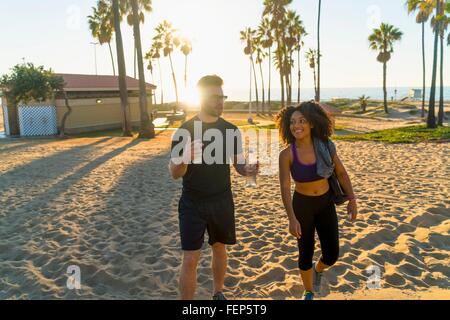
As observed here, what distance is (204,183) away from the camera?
3.35 m

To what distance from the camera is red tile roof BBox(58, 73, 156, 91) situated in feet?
92.5

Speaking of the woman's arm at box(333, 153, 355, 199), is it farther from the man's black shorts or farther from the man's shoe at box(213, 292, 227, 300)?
the man's shoe at box(213, 292, 227, 300)

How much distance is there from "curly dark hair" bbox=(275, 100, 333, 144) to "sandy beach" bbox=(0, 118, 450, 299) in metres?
1.60

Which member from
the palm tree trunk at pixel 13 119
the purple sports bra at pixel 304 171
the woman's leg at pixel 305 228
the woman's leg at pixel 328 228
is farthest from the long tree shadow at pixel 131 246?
the palm tree trunk at pixel 13 119

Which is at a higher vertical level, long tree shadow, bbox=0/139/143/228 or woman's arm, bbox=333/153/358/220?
woman's arm, bbox=333/153/358/220

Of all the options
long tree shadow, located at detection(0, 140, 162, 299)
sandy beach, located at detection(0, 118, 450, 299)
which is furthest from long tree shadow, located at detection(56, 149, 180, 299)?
long tree shadow, located at detection(0, 140, 162, 299)

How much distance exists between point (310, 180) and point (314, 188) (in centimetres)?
8

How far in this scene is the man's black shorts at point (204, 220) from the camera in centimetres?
329

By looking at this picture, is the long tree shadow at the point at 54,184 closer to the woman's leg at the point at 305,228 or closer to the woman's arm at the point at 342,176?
the woman's leg at the point at 305,228

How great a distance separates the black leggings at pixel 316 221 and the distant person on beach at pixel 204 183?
638mm

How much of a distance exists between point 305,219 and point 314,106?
1.04 meters
